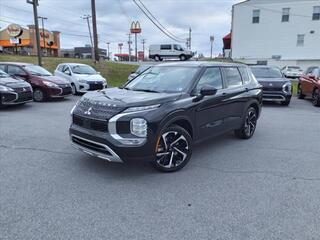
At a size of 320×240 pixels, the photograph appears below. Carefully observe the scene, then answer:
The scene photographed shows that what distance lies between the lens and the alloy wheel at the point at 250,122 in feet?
21.1

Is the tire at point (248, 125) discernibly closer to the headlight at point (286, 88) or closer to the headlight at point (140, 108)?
the headlight at point (140, 108)

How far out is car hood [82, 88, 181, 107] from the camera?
4117mm

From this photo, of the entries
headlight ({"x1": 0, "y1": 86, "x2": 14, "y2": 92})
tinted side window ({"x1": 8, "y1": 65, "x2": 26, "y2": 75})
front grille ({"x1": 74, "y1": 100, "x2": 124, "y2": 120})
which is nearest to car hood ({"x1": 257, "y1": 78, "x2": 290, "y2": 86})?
front grille ({"x1": 74, "y1": 100, "x2": 124, "y2": 120})

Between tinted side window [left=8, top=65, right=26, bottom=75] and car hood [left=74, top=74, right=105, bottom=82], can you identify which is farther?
car hood [left=74, top=74, right=105, bottom=82]

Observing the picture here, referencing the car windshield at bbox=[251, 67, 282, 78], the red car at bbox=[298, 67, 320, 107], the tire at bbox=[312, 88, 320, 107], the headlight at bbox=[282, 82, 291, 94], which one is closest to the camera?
the headlight at bbox=[282, 82, 291, 94]

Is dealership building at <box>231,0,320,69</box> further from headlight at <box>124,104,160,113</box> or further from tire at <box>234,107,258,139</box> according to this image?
headlight at <box>124,104,160,113</box>

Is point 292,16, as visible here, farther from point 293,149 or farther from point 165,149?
point 165,149

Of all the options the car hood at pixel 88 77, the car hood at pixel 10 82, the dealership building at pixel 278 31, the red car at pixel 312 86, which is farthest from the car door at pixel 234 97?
the dealership building at pixel 278 31

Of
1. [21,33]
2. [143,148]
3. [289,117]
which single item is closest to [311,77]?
[289,117]

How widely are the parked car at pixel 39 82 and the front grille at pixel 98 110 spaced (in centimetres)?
795

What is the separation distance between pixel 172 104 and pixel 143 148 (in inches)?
32.7

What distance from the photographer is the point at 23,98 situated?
32.4 feet

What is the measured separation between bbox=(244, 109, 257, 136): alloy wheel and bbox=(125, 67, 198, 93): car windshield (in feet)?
6.73

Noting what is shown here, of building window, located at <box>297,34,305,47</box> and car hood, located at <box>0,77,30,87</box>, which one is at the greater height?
building window, located at <box>297,34,305,47</box>
